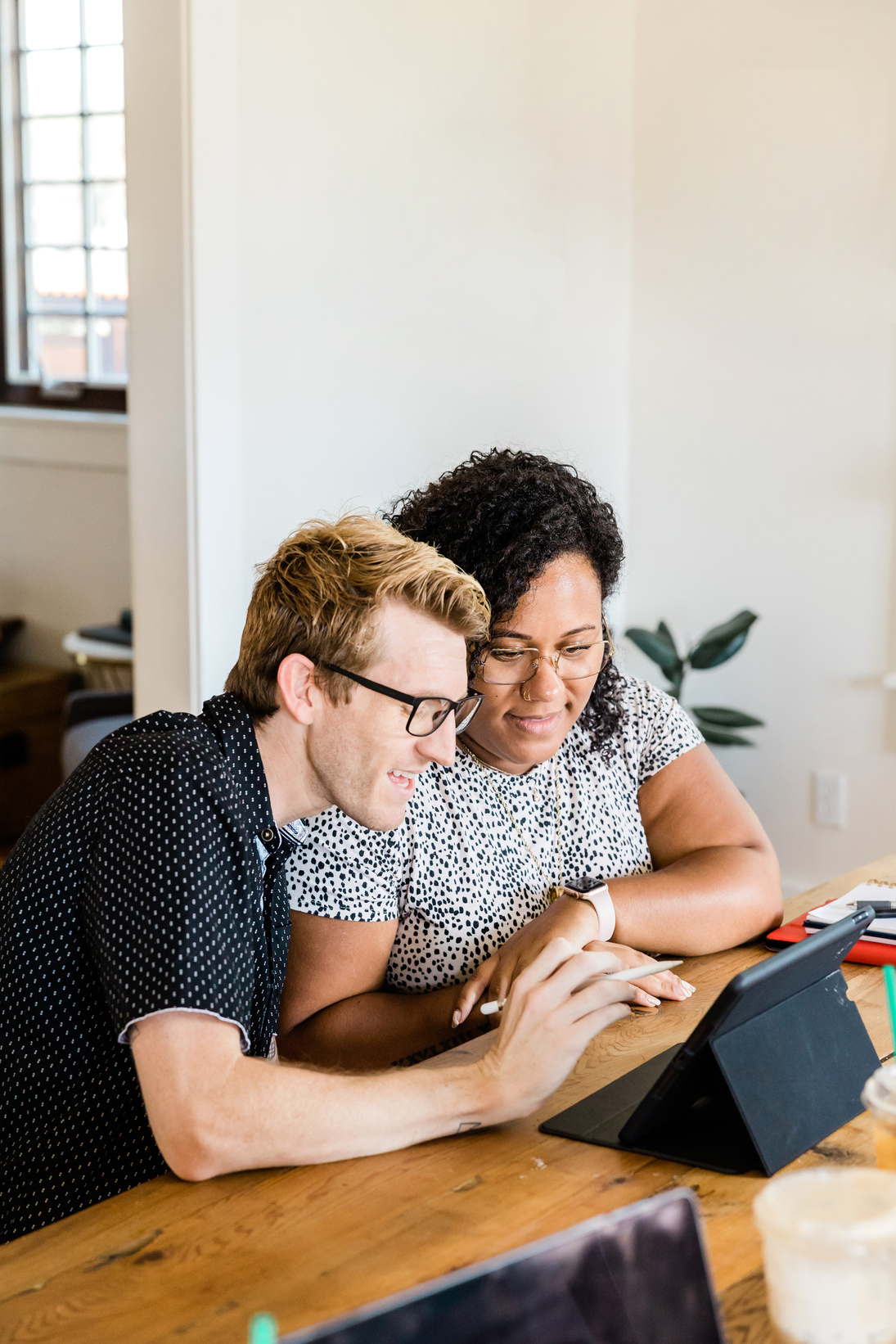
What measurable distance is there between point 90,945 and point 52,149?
4001mm

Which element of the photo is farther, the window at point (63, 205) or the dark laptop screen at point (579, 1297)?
the window at point (63, 205)

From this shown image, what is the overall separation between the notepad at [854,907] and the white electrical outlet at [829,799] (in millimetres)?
1693

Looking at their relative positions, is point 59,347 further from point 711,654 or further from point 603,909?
point 603,909

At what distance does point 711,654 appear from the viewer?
3.39 m

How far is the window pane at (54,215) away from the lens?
453 centimetres

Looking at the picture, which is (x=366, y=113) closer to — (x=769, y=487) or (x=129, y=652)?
(x=769, y=487)

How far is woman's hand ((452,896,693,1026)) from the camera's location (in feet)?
4.90

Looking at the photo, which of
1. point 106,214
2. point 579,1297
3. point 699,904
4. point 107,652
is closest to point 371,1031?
point 699,904

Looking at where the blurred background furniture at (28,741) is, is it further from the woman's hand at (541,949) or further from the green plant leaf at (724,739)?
the woman's hand at (541,949)

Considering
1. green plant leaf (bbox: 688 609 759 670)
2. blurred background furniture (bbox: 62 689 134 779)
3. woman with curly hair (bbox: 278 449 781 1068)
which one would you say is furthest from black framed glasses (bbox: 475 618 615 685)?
blurred background furniture (bbox: 62 689 134 779)

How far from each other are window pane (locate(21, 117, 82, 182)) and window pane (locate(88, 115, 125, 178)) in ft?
0.16

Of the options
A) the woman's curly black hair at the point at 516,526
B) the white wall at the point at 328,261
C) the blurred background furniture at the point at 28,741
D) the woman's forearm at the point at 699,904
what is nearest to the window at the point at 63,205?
the blurred background furniture at the point at 28,741

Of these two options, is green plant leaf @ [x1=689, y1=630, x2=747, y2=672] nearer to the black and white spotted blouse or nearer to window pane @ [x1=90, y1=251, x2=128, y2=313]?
the black and white spotted blouse

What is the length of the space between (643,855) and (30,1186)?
988mm
